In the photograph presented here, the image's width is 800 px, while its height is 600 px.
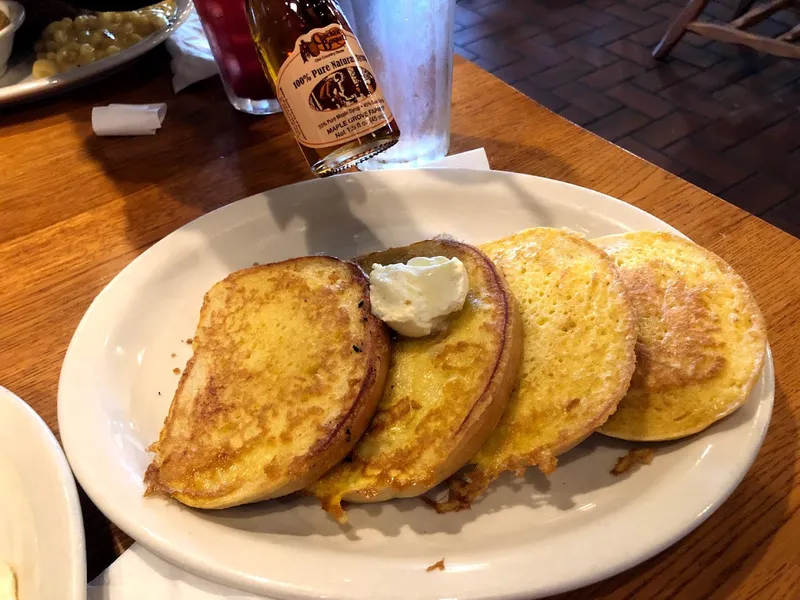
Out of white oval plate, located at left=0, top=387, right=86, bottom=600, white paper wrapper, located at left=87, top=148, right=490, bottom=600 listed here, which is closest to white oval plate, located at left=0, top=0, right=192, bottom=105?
white oval plate, located at left=0, top=387, right=86, bottom=600

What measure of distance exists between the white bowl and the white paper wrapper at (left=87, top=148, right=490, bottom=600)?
5.65 ft

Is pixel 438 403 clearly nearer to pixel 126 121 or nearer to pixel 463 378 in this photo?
pixel 463 378

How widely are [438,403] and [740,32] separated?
3464mm

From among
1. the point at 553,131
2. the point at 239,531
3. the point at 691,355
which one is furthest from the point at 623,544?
the point at 553,131

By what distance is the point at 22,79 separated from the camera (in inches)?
75.3

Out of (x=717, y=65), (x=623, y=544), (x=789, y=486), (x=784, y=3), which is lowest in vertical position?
(x=717, y=65)

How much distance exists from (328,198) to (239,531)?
2.44ft

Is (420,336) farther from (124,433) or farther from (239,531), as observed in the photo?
(124,433)

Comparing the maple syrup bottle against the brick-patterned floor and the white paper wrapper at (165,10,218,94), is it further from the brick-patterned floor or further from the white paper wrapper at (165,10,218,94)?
the brick-patterned floor

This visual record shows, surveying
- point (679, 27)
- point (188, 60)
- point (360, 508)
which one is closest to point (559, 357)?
point (360, 508)

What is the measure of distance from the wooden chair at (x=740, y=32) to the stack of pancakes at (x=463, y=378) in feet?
9.49

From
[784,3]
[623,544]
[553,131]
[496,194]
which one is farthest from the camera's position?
[784,3]

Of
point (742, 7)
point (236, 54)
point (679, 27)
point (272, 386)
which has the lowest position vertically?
point (742, 7)

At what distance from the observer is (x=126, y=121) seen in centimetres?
174
